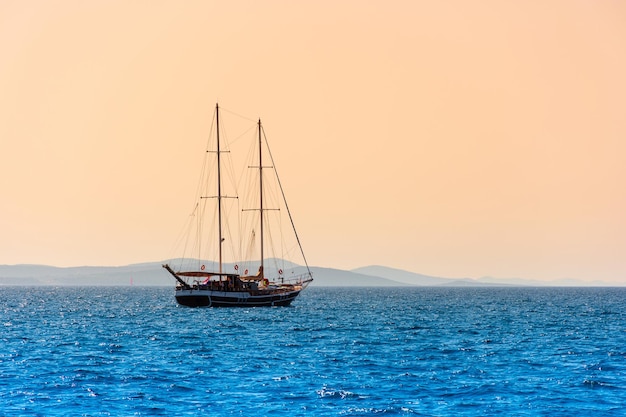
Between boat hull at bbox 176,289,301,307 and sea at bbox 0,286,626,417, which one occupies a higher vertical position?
boat hull at bbox 176,289,301,307

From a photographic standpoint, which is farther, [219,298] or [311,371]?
[219,298]

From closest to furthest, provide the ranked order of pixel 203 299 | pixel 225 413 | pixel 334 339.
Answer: pixel 225 413, pixel 334 339, pixel 203 299

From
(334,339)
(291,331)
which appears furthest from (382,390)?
(291,331)

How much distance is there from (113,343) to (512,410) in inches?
1465

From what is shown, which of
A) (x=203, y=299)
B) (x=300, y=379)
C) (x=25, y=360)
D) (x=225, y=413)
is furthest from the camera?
(x=203, y=299)

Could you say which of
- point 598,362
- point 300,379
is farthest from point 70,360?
point 598,362

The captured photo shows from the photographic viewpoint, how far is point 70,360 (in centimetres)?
5222

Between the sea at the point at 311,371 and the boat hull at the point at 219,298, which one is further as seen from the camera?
the boat hull at the point at 219,298

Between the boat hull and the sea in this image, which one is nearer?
the sea

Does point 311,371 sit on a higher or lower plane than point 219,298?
lower

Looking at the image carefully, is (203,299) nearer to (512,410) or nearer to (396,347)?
(396,347)

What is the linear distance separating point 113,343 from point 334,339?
1794 centimetres

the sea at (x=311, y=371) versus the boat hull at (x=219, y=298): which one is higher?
the boat hull at (x=219, y=298)

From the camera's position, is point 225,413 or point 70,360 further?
point 70,360
